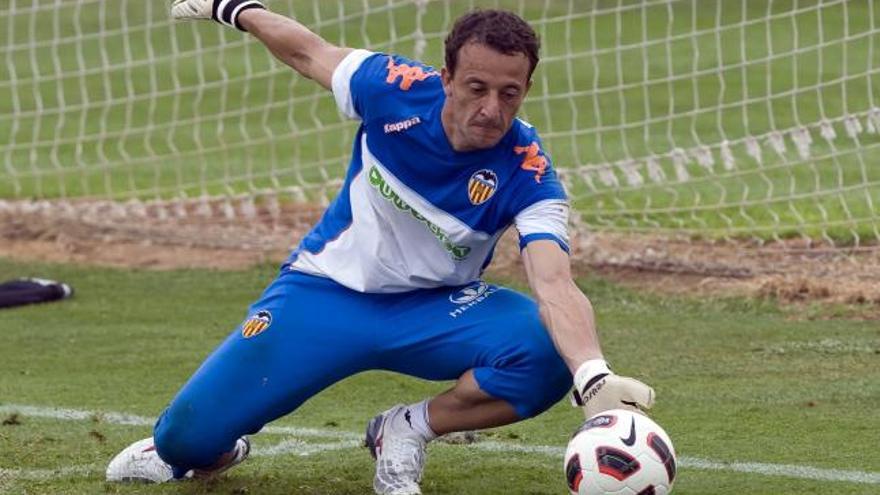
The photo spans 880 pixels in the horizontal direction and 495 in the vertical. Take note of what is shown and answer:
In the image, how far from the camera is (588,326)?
209 inches

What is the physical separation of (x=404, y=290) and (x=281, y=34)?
947 mm

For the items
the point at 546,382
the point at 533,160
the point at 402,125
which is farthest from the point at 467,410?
the point at 402,125

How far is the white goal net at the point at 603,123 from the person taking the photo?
10930mm

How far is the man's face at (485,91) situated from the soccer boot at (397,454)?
97 centimetres

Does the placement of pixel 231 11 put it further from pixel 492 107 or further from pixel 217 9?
pixel 492 107

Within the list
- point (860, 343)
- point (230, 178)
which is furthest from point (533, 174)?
point (230, 178)

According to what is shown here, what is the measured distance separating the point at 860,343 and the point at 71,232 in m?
5.28

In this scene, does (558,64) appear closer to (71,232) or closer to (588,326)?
(71,232)

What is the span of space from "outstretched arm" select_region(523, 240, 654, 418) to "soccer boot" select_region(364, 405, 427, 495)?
0.69 meters

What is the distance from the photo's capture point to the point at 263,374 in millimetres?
5793

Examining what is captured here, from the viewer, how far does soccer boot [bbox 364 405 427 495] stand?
5.73 meters

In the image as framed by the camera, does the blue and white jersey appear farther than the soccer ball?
Yes

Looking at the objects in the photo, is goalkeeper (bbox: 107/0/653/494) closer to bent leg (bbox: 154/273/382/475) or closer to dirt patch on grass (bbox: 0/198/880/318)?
bent leg (bbox: 154/273/382/475)

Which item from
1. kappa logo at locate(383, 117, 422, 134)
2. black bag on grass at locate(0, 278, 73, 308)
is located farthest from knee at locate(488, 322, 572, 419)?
black bag on grass at locate(0, 278, 73, 308)
